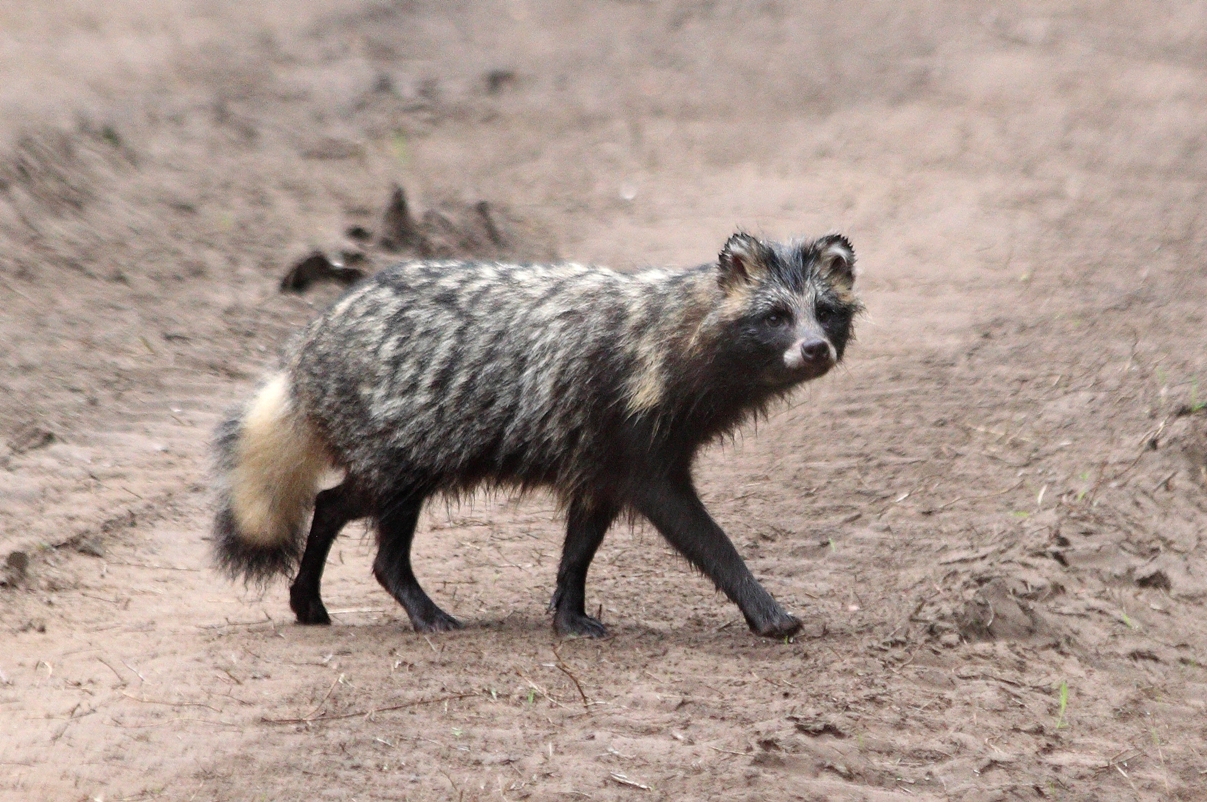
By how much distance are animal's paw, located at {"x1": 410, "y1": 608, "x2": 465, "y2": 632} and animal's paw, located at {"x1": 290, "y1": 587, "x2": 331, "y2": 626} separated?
525mm

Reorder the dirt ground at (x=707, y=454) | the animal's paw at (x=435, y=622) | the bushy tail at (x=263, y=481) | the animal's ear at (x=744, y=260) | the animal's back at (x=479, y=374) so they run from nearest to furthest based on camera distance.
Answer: the dirt ground at (x=707, y=454) → the animal's ear at (x=744, y=260) → the animal's back at (x=479, y=374) → the animal's paw at (x=435, y=622) → the bushy tail at (x=263, y=481)

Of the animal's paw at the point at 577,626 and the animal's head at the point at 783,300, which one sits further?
the animal's paw at the point at 577,626

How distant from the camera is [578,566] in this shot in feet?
21.6

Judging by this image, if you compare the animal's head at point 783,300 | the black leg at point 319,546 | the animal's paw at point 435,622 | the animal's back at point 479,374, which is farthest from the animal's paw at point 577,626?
the animal's head at point 783,300

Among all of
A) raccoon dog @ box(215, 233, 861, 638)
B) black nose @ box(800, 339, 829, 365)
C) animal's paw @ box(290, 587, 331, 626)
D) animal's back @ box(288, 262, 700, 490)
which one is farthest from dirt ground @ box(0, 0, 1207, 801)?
black nose @ box(800, 339, 829, 365)

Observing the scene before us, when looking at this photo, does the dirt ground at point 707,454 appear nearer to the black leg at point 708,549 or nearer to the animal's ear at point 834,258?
the black leg at point 708,549

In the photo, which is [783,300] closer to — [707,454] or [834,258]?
[834,258]

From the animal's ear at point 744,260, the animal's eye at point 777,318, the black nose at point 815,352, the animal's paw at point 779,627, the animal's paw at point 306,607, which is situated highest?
the animal's ear at point 744,260

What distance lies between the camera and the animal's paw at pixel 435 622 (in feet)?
21.3

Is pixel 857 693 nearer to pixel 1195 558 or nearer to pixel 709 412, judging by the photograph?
pixel 709 412

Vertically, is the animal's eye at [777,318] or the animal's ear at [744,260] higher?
the animal's ear at [744,260]

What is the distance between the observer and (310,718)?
17.4 ft

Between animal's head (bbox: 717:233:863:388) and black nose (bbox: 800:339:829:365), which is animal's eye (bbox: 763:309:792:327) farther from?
black nose (bbox: 800:339:829:365)

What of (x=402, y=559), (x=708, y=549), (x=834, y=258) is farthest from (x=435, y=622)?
(x=834, y=258)
